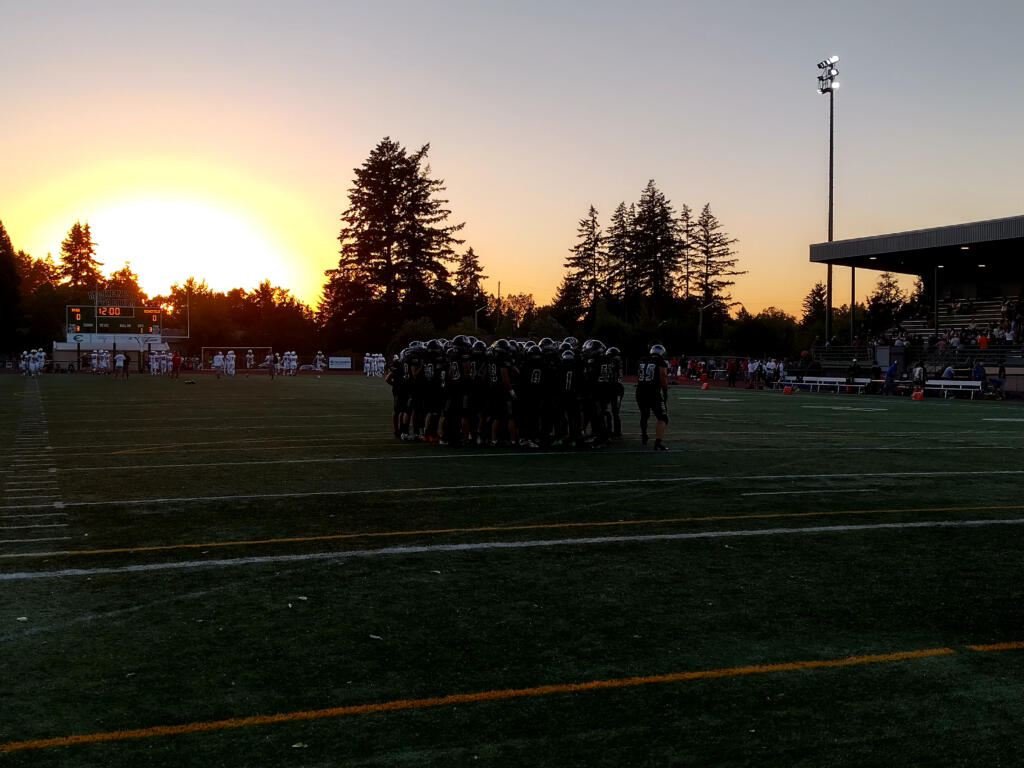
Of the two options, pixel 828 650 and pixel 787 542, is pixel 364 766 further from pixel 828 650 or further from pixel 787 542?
pixel 787 542

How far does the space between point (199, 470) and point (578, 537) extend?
626cm

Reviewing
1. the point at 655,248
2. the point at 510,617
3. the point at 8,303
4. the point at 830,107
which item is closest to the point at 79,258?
the point at 8,303

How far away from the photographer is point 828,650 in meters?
4.95

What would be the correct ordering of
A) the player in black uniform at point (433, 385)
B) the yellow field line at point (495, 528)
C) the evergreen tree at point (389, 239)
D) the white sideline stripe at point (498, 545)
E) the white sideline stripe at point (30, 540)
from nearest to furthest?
the white sideline stripe at point (498, 545) → the yellow field line at point (495, 528) → the white sideline stripe at point (30, 540) → the player in black uniform at point (433, 385) → the evergreen tree at point (389, 239)

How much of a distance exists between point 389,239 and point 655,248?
31182 mm

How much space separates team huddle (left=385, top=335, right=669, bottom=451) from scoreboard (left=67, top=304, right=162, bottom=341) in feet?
180

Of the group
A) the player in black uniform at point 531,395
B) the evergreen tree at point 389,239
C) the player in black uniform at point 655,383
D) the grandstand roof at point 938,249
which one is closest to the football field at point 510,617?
the player in black uniform at point 655,383

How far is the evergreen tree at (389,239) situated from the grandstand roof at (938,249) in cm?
4811

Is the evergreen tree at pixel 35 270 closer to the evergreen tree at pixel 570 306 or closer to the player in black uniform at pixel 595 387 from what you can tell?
the evergreen tree at pixel 570 306

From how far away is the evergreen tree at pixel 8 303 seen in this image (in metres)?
93.1

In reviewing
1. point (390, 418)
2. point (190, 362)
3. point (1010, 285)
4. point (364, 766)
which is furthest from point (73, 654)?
point (190, 362)

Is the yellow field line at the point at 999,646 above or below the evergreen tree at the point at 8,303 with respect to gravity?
below

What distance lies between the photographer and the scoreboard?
64.9m

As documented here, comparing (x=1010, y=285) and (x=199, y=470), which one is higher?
(x=1010, y=285)
